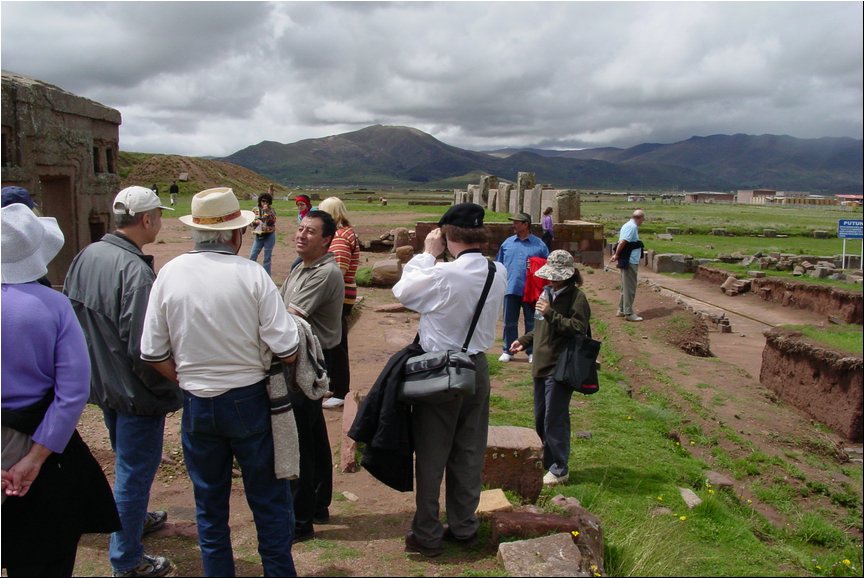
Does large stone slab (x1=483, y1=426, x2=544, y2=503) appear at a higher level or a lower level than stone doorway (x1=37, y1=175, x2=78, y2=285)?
lower

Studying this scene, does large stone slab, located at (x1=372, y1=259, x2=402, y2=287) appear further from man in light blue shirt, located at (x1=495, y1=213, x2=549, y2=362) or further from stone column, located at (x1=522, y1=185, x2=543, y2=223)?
stone column, located at (x1=522, y1=185, x2=543, y2=223)

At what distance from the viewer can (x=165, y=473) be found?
546 cm

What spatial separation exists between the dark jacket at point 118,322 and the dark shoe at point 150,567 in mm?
811

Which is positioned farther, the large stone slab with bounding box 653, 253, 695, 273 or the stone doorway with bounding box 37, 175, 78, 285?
the large stone slab with bounding box 653, 253, 695, 273

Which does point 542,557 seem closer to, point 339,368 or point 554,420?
point 554,420

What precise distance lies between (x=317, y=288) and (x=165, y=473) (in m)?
2.11

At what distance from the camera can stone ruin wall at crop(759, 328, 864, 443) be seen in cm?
882

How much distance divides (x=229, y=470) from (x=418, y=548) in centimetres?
127

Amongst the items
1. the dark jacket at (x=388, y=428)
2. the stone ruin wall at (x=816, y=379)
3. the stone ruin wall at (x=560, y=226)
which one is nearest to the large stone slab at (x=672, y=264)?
the stone ruin wall at (x=560, y=226)

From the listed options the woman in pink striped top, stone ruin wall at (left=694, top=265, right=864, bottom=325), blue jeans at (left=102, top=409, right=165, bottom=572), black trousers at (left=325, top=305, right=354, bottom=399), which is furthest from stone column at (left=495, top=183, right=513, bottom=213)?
blue jeans at (left=102, top=409, right=165, bottom=572)

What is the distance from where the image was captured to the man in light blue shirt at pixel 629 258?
12617 millimetres

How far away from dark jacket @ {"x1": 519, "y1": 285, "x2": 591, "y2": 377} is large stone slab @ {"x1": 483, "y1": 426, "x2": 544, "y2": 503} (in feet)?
2.25

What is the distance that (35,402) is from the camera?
290 centimetres

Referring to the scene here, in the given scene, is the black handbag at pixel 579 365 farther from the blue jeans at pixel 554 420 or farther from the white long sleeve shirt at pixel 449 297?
the white long sleeve shirt at pixel 449 297
